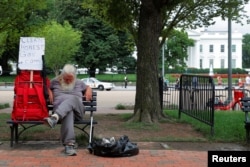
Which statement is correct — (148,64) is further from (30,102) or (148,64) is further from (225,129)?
(30,102)

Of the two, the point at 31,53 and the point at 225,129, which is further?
the point at 225,129

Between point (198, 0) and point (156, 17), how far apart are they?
393 centimetres

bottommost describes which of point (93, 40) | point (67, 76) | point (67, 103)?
point (67, 103)

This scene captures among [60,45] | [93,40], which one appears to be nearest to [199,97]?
[60,45]

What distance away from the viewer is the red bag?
26.7ft

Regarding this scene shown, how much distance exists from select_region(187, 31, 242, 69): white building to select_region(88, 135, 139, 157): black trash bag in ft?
364

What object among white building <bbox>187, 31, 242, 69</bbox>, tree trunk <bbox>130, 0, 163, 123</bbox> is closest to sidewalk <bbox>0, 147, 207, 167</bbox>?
tree trunk <bbox>130, 0, 163, 123</bbox>

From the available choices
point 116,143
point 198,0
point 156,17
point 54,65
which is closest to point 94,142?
point 116,143

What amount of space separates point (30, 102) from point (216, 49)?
4570 inches

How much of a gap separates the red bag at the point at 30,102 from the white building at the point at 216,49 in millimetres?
110283

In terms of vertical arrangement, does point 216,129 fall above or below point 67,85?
below

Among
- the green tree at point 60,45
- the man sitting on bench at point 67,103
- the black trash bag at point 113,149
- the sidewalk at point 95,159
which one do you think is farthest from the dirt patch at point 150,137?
the green tree at point 60,45

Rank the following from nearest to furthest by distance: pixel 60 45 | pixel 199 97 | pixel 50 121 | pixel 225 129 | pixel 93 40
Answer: pixel 50 121, pixel 225 129, pixel 199 97, pixel 60 45, pixel 93 40

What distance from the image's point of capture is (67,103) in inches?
307
